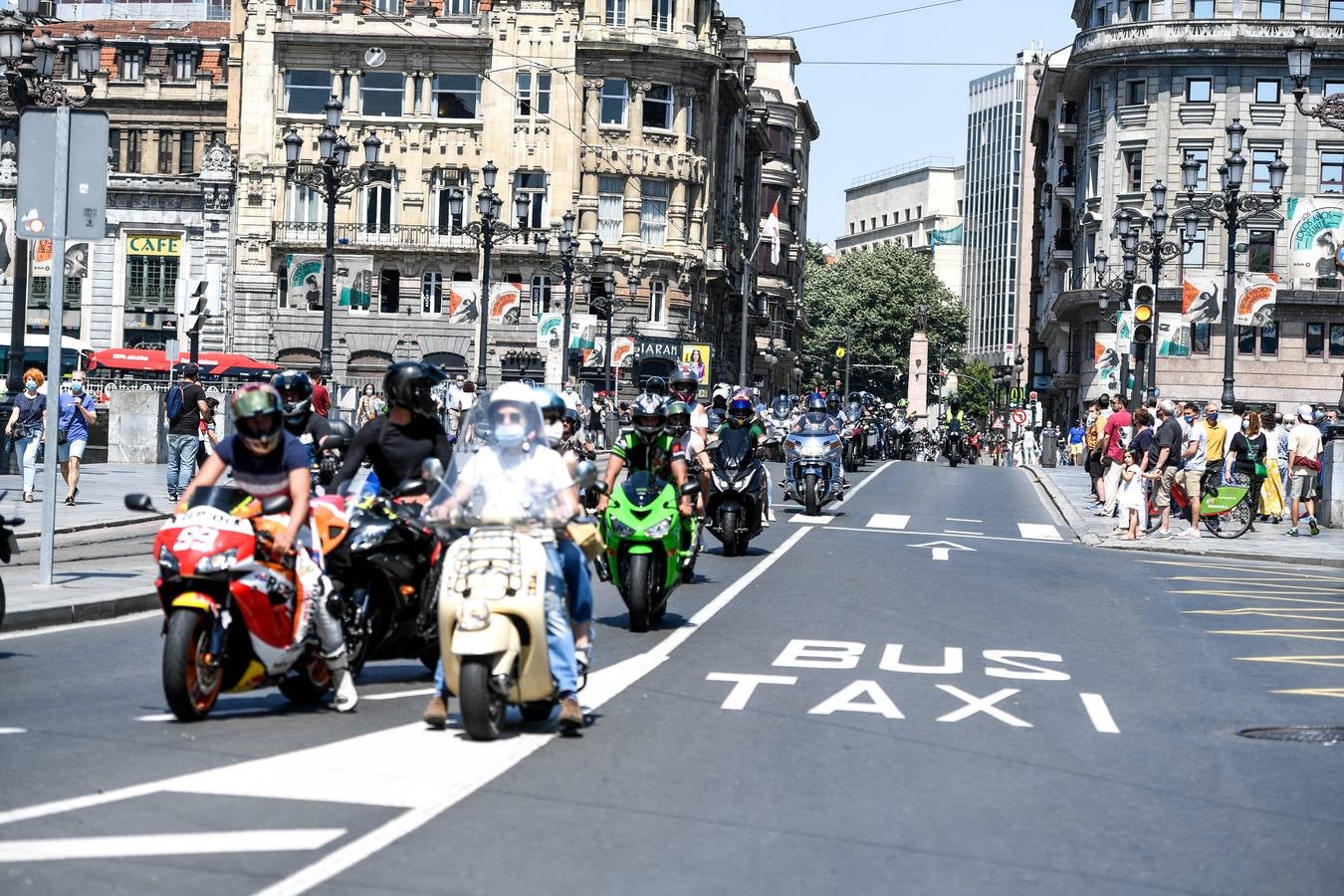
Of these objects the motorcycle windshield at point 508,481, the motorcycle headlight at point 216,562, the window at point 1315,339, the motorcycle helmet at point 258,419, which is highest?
the window at point 1315,339

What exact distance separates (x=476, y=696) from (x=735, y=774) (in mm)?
1239

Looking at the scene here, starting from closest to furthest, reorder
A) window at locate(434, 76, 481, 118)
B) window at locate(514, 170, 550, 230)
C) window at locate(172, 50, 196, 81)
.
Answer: window at locate(514, 170, 550, 230) < window at locate(434, 76, 481, 118) < window at locate(172, 50, 196, 81)

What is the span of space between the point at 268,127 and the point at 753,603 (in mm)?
59580

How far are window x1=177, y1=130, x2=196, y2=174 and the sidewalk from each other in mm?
57211

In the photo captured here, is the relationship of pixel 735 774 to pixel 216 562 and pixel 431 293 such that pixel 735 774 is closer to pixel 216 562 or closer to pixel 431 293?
pixel 216 562

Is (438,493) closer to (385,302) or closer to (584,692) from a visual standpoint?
(584,692)

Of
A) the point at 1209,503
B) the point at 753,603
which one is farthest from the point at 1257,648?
the point at 1209,503

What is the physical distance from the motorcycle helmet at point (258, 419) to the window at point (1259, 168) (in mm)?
74164

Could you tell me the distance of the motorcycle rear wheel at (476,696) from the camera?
8.84m

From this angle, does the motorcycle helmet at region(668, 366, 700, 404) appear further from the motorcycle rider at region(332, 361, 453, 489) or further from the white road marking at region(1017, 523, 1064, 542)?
the white road marking at region(1017, 523, 1064, 542)

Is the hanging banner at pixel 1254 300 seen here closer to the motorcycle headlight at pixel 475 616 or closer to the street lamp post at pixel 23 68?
the street lamp post at pixel 23 68

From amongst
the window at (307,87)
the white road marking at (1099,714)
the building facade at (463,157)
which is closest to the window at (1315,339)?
the building facade at (463,157)

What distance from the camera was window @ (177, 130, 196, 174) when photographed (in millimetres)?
83688

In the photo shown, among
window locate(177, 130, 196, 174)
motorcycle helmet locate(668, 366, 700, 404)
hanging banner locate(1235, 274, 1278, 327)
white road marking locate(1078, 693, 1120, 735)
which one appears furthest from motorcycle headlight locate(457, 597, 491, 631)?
window locate(177, 130, 196, 174)
